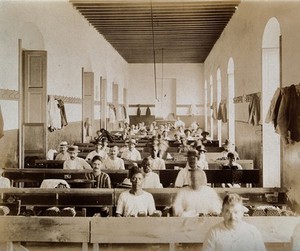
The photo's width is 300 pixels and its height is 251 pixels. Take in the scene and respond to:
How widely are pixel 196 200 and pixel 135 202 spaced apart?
755 millimetres

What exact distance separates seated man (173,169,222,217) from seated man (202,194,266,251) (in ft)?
5.88

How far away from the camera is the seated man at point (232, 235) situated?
398 cm

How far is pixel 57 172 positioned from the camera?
8.70 metres

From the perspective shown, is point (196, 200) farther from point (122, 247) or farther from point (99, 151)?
point (99, 151)

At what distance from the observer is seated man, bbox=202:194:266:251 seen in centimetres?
398

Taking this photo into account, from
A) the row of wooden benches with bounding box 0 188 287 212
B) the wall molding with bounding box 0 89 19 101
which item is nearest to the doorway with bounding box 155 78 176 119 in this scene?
the wall molding with bounding box 0 89 19 101

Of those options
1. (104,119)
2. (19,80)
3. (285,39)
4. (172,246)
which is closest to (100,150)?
(19,80)

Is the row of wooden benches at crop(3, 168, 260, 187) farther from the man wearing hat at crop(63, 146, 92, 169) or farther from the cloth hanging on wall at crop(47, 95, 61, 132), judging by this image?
the cloth hanging on wall at crop(47, 95, 61, 132)

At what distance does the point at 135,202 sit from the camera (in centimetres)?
595

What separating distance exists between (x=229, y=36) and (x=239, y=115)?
354 centimetres

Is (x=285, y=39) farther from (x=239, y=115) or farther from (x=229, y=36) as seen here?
(x=229, y=36)

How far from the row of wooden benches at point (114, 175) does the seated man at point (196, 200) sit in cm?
277

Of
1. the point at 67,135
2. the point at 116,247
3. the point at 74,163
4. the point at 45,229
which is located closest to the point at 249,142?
the point at 74,163

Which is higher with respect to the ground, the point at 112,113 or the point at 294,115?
the point at 112,113
